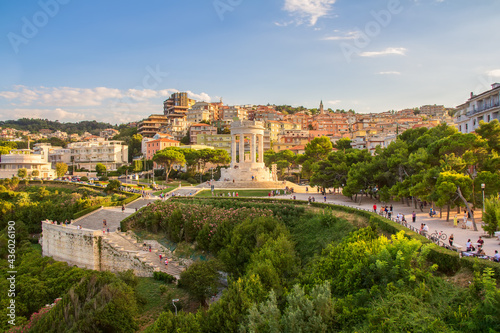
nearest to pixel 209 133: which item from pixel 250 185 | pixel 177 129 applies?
pixel 177 129

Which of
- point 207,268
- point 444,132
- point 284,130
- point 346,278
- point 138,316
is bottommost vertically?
point 138,316

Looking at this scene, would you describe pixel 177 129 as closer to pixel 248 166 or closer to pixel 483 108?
pixel 248 166

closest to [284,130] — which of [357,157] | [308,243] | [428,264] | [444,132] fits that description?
[357,157]

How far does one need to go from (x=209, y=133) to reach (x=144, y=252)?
6542 centimetres

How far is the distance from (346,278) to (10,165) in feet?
238

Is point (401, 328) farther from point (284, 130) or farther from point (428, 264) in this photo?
point (284, 130)

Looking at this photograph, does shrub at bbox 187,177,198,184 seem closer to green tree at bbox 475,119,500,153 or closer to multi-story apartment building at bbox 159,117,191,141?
multi-story apartment building at bbox 159,117,191,141

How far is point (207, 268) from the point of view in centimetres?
2048

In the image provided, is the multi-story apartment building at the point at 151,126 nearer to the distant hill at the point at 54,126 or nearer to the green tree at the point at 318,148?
the green tree at the point at 318,148

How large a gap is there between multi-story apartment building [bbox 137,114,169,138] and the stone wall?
259ft

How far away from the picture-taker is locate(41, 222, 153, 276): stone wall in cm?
2670

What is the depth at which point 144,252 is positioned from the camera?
1102 inches

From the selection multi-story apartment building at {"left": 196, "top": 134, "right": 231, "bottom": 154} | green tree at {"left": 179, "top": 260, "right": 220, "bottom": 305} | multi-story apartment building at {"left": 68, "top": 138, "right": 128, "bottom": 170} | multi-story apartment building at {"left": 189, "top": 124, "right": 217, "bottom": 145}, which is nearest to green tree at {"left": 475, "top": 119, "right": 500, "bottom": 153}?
green tree at {"left": 179, "top": 260, "right": 220, "bottom": 305}

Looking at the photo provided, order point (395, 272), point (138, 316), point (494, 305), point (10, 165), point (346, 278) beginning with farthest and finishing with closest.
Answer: point (10, 165), point (138, 316), point (346, 278), point (395, 272), point (494, 305)
